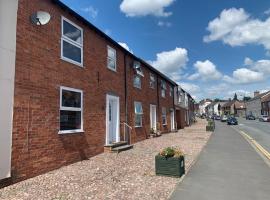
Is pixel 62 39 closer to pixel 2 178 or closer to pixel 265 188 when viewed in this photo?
pixel 2 178

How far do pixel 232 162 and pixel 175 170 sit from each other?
3671 mm

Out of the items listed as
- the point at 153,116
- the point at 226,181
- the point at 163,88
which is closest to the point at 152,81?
the point at 153,116

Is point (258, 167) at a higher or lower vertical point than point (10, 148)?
lower

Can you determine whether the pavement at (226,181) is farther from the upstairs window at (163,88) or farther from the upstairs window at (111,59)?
the upstairs window at (163,88)

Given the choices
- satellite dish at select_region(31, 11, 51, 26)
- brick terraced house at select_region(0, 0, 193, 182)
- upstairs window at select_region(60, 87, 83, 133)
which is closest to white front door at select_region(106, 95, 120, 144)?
brick terraced house at select_region(0, 0, 193, 182)

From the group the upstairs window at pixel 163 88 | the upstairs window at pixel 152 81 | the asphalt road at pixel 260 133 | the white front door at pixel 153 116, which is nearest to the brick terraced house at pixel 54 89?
the white front door at pixel 153 116

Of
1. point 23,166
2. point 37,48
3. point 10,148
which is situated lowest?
point 23,166

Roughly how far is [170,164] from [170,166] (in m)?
0.06

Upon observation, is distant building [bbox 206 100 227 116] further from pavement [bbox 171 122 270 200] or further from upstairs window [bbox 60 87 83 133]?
upstairs window [bbox 60 87 83 133]

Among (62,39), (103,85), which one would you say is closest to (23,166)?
(62,39)

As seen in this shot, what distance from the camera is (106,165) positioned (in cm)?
956

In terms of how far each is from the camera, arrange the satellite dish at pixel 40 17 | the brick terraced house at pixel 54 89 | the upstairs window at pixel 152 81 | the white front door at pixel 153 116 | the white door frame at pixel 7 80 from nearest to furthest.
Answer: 1. the white door frame at pixel 7 80
2. the brick terraced house at pixel 54 89
3. the satellite dish at pixel 40 17
4. the white front door at pixel 153 116
5. the upstairs window at pixel 152 81

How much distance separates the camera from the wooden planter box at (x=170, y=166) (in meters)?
7.89

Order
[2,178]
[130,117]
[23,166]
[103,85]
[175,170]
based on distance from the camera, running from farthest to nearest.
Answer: [130,117], [103,85], [175,170], [23,166], [2,178]
